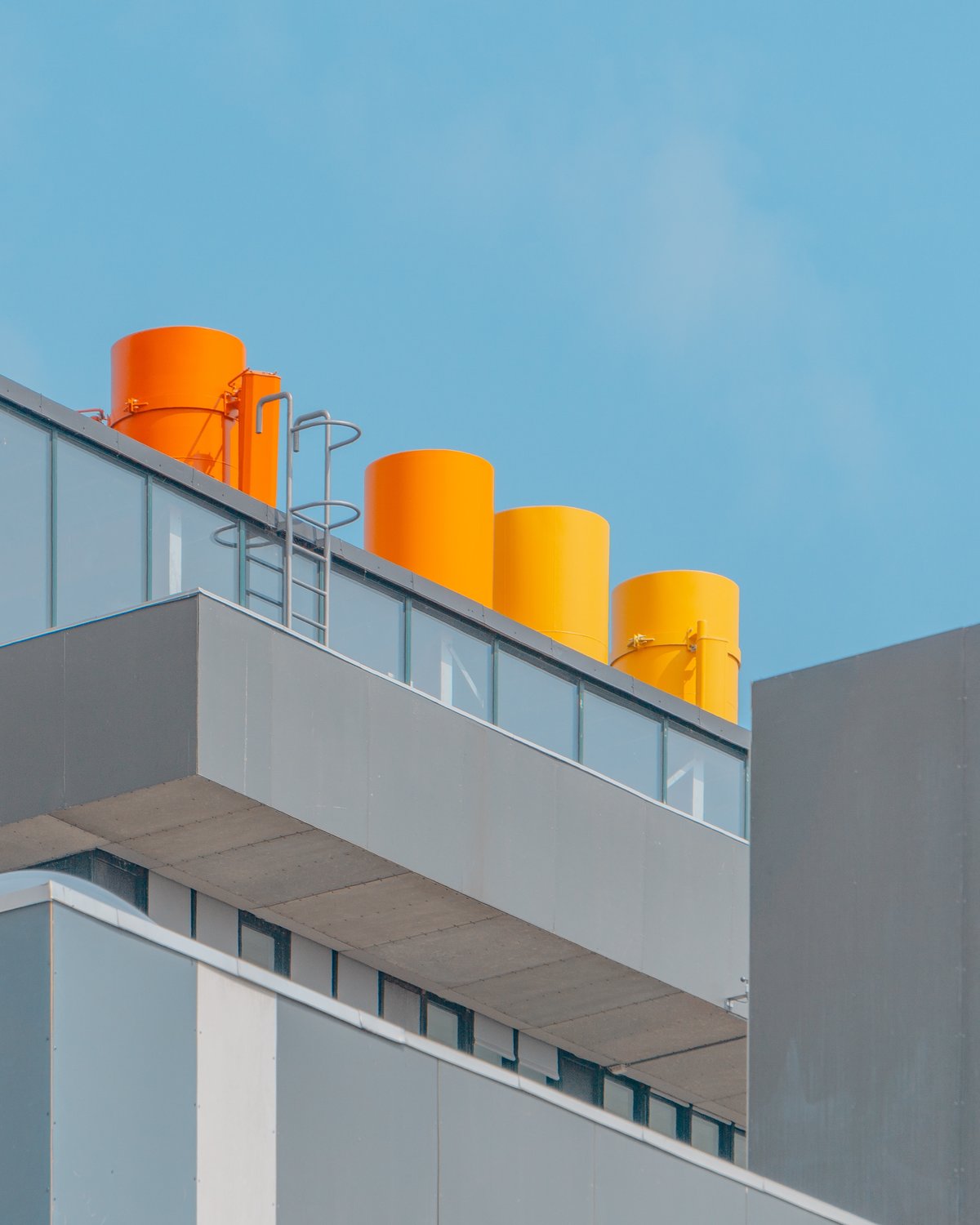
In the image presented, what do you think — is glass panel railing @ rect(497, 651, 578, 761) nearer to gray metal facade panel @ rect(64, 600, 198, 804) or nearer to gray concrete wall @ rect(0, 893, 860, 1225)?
gray metal facade panel @ rect(64, 600, 198, 804)

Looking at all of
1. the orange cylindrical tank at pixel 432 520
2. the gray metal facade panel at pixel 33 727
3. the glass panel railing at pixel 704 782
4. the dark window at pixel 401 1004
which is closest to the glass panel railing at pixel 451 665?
the glass panel railing at pixel 704 782

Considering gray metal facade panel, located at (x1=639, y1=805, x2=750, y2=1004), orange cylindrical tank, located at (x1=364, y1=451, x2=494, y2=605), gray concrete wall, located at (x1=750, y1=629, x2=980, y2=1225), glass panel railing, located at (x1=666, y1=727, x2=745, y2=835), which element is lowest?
gray concrete wall, located at (x1=750, y1=629, x2=980, y2=1225)

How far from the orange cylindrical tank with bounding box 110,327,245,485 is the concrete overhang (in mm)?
5153

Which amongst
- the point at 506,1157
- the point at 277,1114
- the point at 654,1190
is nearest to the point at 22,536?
the point at 654,1190

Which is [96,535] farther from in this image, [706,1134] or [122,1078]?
[706,1134]

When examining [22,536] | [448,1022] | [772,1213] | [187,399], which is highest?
[187,399]

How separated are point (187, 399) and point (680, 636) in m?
9.35

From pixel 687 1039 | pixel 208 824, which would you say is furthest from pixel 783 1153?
pixel 687 1039

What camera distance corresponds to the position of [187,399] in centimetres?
→ 2819

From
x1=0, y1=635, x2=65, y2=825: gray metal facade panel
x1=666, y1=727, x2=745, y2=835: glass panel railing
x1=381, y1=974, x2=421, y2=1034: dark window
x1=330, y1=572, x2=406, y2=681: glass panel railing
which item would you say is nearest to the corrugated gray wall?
x1=0, y1=635, x2=65, y2=825: gray metal facade panel

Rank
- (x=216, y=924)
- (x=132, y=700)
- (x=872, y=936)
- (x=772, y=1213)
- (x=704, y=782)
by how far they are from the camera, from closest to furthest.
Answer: (x=772, y=1213) → (x=872, y=936) → (x=132, y=700) → (x=216, y=924) → (x=704, y=782)

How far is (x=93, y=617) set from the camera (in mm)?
22984

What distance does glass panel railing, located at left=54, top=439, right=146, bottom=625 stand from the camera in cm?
2316

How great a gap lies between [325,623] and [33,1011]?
493 inches
